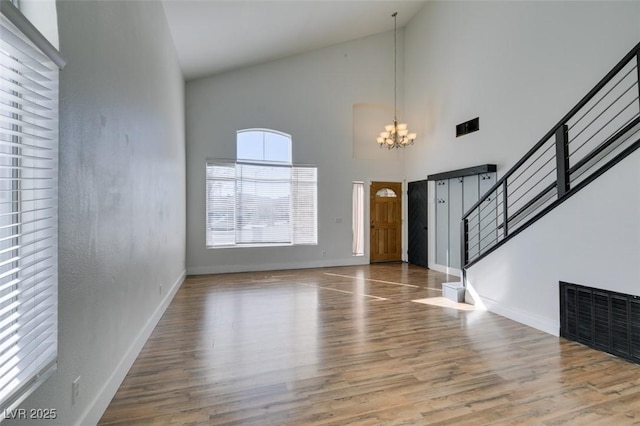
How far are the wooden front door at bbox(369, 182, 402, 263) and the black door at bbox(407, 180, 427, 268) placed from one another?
32 centimetres

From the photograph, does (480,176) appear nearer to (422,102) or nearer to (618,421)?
(422,102)

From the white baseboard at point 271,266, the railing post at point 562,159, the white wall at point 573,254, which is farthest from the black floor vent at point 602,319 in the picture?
the white baseboard at point 271,266

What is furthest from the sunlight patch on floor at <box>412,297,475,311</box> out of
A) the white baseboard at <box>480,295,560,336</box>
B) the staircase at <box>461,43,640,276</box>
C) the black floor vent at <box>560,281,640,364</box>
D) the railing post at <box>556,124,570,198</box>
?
the railing post at <box>556,124,570,198</box>

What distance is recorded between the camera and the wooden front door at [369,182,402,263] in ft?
26.6

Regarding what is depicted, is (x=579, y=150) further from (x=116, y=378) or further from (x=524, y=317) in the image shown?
Result: (x=116, y=378)

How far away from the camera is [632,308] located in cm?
281

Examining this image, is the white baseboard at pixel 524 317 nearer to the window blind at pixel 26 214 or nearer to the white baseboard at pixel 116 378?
the white baseboard at pixel 116 378

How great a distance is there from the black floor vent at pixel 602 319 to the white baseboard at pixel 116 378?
421cm

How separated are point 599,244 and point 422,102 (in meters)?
Answer: 5.47

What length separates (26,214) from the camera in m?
1.41

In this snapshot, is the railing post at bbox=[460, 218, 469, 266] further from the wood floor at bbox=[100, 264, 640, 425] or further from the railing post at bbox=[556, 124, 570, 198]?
the railing post at bbox=[556, 124, 570, 198]

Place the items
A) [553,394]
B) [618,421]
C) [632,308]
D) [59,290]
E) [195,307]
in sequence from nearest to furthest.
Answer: [59,290] < [618,421] < [553,394] < [632,308] < [195,307]

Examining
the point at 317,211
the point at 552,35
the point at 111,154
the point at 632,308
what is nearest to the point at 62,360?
the point at 111,154

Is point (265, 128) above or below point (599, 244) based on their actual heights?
above
